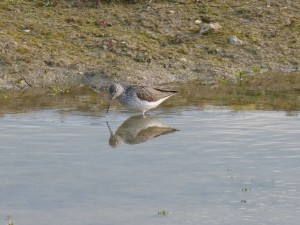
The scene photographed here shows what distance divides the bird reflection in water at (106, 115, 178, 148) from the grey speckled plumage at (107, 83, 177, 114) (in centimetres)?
29

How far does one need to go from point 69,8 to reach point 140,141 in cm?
993

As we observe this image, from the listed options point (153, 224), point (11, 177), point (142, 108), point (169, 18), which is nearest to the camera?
point (153, 224)

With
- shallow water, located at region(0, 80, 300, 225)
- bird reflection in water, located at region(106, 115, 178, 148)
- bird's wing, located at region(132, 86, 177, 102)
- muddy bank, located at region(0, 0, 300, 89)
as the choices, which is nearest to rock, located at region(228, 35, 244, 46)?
muddy bank, located at region(0, 0, 300, 89)

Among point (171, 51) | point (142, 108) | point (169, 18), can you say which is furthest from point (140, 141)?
point (169, 18)

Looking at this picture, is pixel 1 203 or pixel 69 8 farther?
pixel 69 8

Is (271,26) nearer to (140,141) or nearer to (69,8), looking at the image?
(69,8)

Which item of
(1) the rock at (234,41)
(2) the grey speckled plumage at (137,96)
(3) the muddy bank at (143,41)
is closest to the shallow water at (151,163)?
(2) the grey speckled plumage at (137,96)

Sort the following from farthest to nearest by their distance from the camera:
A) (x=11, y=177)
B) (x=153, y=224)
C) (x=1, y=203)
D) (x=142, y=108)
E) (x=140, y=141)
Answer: (x=142, y=108)
(x=140, y=141)
(x=11, y=177)
(x=1, y=203)
(x=153, y=224)

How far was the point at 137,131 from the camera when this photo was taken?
14516 mm

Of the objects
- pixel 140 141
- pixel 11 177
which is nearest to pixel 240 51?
pixel 140 141

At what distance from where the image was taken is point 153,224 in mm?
9469

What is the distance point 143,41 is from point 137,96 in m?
5.57

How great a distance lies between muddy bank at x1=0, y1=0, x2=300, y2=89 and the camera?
64.2 feet

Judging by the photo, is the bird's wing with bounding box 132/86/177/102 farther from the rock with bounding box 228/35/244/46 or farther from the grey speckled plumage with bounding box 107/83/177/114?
the rock with bounding box 228/35/244/46
